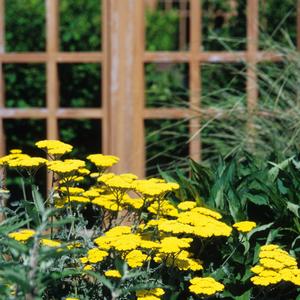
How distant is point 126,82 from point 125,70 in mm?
60

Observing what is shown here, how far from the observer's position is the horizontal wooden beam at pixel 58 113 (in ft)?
15.4

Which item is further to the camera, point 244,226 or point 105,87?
point 105,87

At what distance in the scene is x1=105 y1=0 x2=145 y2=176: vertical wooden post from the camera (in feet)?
15.1

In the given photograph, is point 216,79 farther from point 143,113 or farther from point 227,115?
point 227,115

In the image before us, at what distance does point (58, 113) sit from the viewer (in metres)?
4.71

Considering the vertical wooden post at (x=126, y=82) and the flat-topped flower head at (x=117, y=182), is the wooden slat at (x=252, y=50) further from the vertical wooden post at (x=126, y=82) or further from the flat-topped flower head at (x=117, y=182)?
the flat-topped flower head at (x=117, y=182)

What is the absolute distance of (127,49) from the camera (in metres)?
4.66

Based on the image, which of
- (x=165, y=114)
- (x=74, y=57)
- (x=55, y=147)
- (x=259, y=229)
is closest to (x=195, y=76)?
(x=165, y=114)

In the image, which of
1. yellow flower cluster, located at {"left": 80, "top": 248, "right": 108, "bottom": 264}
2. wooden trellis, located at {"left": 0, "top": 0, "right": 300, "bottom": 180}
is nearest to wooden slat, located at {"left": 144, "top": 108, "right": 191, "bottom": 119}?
wooden trellis, located at {"left": 0, "top": 0, "right": 300, "bottom": 180}

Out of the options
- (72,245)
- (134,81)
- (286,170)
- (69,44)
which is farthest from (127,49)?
(72,245)

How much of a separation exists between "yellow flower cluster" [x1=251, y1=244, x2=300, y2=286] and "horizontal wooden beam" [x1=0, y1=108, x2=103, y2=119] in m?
2.26

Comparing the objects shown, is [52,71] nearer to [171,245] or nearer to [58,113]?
[58,113]

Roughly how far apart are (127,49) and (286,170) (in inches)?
69.1

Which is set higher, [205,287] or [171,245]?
[171,245]
